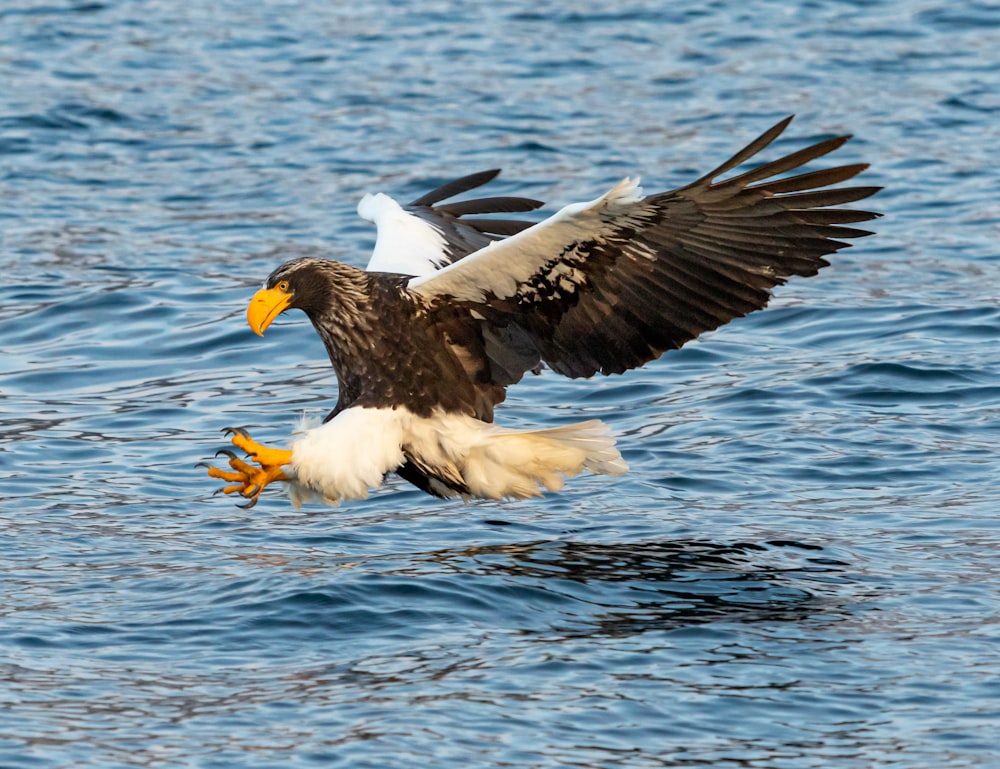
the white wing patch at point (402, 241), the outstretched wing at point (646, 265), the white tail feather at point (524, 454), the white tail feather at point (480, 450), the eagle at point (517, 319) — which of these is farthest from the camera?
the white wing patch at point (402, 241)

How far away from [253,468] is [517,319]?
1.19 metres

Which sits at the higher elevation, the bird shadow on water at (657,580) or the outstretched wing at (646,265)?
the outstretched wing at (646,265)

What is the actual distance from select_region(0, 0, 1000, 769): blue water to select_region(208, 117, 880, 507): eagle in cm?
36

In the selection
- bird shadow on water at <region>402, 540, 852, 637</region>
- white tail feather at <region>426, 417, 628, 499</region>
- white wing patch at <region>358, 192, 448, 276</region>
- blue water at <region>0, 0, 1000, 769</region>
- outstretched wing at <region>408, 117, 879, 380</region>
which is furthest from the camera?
white wing patch at <region>358, 192, 448, 276</region>

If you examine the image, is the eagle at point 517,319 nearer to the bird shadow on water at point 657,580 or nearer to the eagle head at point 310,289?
the eagle head at point 310,289

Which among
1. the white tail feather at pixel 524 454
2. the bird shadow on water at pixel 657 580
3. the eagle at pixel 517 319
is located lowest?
the bird shadow on water at pixel 657 580

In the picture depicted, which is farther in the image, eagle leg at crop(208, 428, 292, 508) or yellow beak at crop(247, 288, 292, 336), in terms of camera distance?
yellow beak at crop(247, 288, 292, 336)

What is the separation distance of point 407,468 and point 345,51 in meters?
9.90

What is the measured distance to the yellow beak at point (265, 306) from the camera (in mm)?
6828

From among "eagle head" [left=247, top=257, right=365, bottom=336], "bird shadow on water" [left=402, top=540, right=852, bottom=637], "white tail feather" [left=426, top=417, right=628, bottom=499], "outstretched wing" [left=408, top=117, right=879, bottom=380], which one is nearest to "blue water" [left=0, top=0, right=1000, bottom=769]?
"bird shadow on water" [left=402, top=540, right=852, bottom=637]

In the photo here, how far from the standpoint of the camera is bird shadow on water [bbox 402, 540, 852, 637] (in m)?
6.05

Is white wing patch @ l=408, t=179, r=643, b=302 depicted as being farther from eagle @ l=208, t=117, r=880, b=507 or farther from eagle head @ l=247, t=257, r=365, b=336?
eagle head @ l=247, t=257, r=365, b=336

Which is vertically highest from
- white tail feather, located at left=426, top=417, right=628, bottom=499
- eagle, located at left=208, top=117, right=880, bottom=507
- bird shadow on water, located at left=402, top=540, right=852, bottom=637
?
eagle, located at left=208, top=117, right=880, bottom=507

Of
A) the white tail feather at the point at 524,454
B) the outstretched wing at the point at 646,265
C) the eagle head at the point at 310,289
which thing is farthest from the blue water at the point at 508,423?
the eagle head at the point at 310,289
